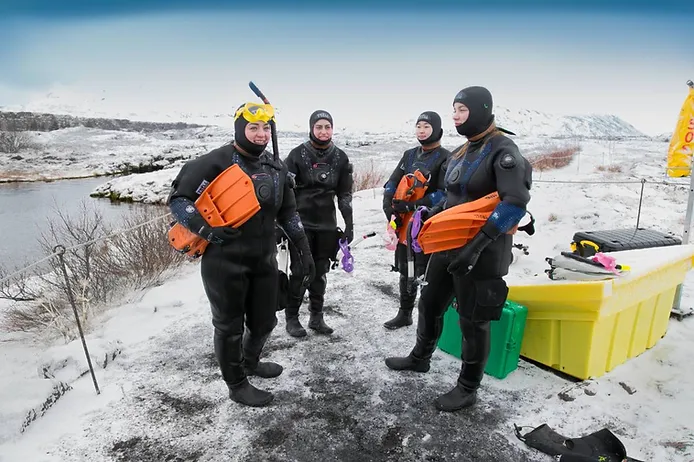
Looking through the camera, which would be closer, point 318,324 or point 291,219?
point 291,219

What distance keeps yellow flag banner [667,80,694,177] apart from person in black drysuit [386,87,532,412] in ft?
10.3

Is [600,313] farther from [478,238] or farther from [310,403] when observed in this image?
[310,403]

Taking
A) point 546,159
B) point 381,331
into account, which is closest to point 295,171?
point 381,331

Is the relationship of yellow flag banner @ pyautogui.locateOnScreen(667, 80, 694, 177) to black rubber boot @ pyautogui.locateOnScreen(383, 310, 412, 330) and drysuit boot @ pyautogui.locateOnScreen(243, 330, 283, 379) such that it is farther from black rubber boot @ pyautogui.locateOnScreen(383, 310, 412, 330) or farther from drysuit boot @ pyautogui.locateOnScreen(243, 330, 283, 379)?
drysuit boot @ pyautogui.locateOnScreen(243, 330, 283, 379)

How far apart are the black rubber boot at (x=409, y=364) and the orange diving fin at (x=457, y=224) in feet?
3.67

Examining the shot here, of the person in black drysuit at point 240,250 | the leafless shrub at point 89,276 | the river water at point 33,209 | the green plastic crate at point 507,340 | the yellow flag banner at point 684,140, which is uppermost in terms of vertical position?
the yellow flag banner at point 684,140

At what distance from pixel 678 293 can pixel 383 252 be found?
3.71 m

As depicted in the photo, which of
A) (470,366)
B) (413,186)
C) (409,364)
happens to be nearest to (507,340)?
(470,366)

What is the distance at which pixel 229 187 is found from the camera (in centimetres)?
249

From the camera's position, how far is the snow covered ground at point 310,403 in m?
2.53

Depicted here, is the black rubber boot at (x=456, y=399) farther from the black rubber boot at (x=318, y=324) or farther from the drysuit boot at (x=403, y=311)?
the black rubber boot at (x=318, y=324)

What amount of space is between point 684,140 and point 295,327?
455 cm

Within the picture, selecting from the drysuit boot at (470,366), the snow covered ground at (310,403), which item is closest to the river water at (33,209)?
the snow covered ground at (310,403)

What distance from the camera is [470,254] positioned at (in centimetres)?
253
